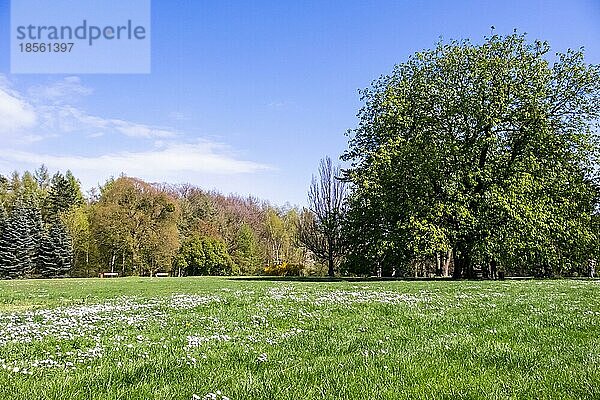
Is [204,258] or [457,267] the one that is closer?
[457,267]

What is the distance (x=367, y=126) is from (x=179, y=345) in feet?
99.7

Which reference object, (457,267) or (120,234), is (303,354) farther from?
(120,234)

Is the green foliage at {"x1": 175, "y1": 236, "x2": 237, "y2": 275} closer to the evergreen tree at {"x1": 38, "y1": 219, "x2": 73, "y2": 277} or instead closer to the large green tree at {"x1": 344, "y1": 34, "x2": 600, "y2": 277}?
the evergreen tree at {"x1": 38, "y1": 219, "x2": 73, "y2": 277}

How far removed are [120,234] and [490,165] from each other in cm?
4441

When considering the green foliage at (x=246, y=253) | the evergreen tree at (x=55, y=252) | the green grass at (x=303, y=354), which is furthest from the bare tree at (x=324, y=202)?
the green grass at (x=303, y=354)

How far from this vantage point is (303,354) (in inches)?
292

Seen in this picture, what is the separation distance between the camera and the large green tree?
101 ft

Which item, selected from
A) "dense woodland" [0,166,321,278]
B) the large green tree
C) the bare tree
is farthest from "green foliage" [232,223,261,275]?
the large green tree

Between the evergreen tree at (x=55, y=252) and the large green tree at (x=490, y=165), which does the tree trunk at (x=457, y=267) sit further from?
the evergreen tree at (x=55, y=252)

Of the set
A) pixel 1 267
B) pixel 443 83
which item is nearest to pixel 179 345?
pixel 443 83

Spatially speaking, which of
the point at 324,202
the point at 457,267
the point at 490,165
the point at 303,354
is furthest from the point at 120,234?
the point at 303,354

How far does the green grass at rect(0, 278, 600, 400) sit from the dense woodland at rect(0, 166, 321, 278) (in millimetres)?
49654

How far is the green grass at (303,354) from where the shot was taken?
18.5 feet

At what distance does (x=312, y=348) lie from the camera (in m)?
7.89
